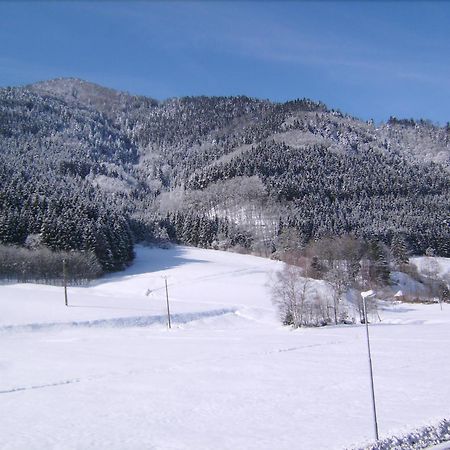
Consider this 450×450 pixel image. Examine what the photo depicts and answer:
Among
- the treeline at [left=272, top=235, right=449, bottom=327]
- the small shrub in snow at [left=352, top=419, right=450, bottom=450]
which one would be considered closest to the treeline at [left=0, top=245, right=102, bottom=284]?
the treeline at [left=272, top=235, right=449, bottom=327]

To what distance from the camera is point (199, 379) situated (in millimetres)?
27062

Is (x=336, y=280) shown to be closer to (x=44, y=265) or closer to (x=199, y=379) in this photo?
(x=199, y=379)

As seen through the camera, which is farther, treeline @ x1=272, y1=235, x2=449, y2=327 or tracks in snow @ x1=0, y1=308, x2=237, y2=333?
treeline @ x1=272, y1=235, x2=449, y2=327

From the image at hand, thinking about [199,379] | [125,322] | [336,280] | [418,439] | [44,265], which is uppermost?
[44,265]

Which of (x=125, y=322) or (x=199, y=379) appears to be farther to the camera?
(x=125, y=322)

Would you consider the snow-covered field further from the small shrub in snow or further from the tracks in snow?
the small shrub in snow

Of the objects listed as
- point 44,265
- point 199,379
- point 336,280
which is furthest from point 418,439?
point 44,265

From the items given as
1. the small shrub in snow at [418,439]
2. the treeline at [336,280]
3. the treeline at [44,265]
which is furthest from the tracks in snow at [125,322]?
the small shrub in snow at [418,439]

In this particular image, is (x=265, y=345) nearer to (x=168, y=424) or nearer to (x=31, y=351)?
(x=31, y=351)

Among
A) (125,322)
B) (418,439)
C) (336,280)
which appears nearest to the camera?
(418,439)

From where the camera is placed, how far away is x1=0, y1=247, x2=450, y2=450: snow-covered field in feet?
55.4

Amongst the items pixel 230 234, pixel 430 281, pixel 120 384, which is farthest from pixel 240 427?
pixel 230 234

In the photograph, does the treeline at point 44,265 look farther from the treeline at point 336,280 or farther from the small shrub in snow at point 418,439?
the small shrub in snow at point 418,439

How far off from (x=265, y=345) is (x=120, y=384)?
17.9 meters
